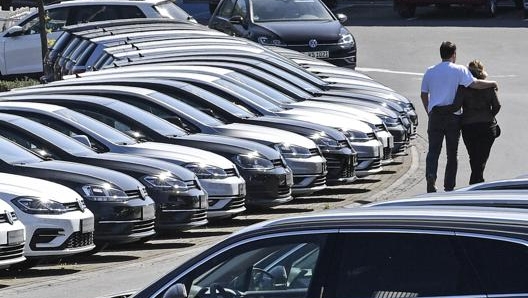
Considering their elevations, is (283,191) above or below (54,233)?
below

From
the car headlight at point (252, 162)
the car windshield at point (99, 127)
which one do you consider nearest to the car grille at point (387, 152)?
the car headlight at point (252, 162)

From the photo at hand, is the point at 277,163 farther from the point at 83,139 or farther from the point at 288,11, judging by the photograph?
the point at 288,11

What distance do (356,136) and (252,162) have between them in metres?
2.70

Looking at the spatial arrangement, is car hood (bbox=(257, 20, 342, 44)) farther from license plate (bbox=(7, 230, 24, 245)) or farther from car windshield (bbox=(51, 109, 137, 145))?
license plate (bbox=(7, 230, 24, 245))

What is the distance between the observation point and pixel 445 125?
570 inches

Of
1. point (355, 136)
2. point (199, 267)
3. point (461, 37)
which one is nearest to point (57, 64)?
point (355, 136)

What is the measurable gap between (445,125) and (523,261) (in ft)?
31.5

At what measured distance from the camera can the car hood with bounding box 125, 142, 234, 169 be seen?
14.1 m

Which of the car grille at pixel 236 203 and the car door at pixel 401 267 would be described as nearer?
the car door at pixel 401 267

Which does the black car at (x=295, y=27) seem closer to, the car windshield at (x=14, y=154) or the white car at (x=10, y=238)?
the car windshield at (x=14, y=154)

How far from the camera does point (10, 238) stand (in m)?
11.1

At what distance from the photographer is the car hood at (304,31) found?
2645 cm

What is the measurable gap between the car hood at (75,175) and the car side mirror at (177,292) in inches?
277

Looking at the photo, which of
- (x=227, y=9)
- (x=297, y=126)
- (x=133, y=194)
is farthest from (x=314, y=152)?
(x=227, y=9)
